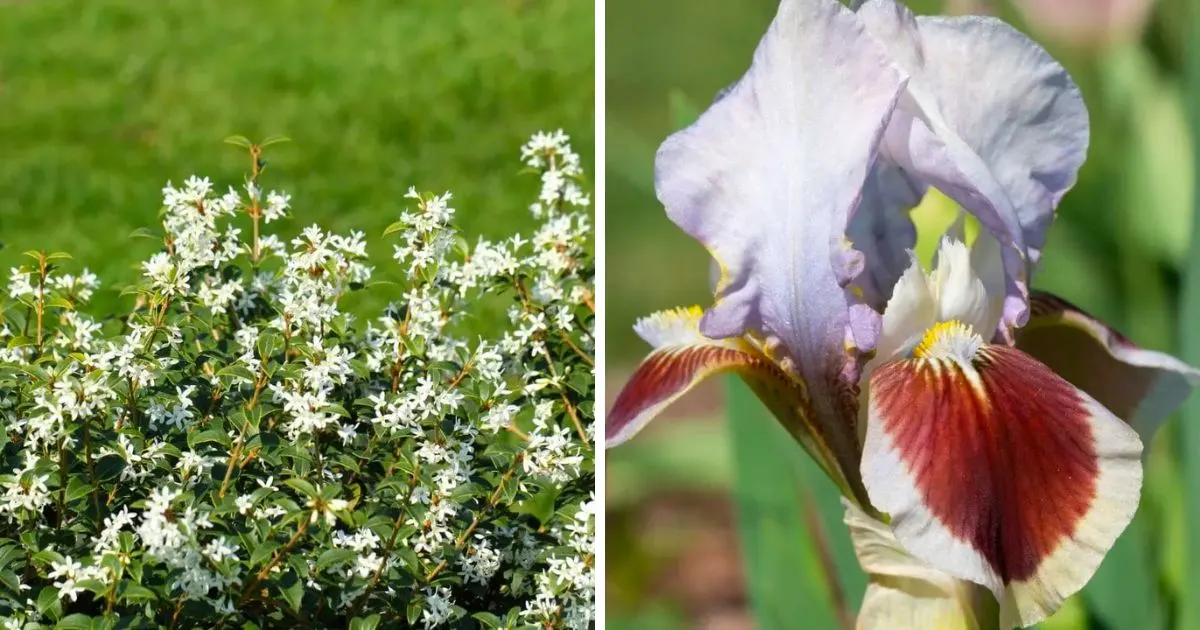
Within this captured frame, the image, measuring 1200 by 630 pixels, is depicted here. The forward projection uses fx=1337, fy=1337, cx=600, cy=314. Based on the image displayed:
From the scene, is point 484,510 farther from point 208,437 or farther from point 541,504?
point 541,504

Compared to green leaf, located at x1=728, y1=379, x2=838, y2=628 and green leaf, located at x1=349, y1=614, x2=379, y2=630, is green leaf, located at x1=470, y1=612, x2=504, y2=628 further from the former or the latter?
green leaf, located at x1=728, y1=379, x2=838, y2=628

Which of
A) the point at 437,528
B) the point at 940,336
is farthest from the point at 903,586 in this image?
the point at 437,528

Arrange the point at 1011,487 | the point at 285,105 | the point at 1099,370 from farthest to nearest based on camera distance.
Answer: the point at 285,105 < the point at 1099,370 < the point at 1011,487

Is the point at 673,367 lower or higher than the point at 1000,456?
higher

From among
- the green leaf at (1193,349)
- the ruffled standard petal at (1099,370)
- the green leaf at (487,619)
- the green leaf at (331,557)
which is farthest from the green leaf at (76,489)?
the green leaf at (1193,349)

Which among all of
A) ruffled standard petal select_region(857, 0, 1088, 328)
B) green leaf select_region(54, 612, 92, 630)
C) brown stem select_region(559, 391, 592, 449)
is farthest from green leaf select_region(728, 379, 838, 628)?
green leaf select_region(54, 612, 92, 630)

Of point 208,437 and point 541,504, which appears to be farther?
point 541,504

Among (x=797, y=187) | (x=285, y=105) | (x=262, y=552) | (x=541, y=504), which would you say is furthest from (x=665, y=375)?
(x=285, y=105)

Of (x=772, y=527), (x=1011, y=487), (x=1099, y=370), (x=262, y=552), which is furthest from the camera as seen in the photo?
(x=772, y=527)
